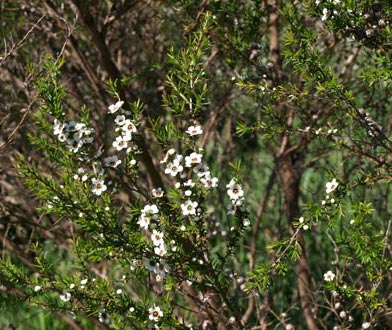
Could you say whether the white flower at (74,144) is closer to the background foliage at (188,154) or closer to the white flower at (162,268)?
the background foliage at (188,154)

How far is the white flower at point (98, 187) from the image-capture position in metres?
2.61

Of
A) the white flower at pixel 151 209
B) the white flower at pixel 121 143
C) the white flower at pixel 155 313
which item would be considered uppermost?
the white flower at pixel 121 143

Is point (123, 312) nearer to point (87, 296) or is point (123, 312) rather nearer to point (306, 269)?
point (87, 296)

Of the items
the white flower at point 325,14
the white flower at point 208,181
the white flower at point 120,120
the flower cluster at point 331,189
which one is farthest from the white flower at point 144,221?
the white flower at point 325,14

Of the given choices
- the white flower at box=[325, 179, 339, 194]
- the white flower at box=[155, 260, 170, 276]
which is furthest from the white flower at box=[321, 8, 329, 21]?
the white flower at box=[155, 260, 170, 276]

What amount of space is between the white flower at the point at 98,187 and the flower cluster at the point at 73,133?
0.47 ft

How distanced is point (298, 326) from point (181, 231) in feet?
7.26

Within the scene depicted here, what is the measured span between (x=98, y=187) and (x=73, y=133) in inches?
8.5

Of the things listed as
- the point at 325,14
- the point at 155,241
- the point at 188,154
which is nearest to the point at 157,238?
the point at 155,241

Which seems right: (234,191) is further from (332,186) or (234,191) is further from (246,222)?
(332,186)

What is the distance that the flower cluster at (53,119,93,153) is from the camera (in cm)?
260

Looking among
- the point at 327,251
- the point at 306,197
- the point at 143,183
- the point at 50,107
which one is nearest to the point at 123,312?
the point at 50,107

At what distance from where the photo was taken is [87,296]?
107 inches

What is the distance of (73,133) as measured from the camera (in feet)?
8.61
